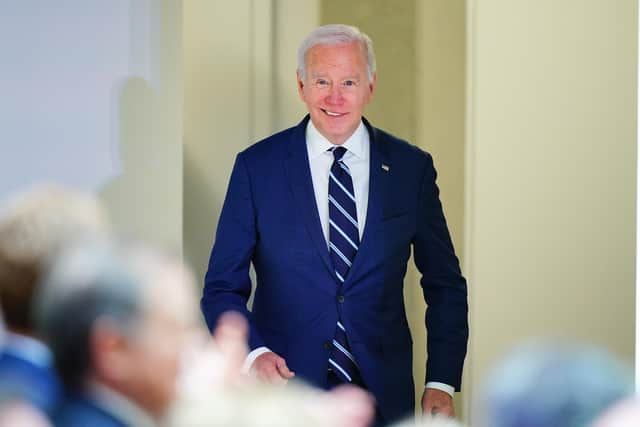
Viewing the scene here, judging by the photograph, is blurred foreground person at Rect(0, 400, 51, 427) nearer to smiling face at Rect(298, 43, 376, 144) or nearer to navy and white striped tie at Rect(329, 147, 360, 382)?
navy and white striped tie at Rect(329, 147, 360, 382)

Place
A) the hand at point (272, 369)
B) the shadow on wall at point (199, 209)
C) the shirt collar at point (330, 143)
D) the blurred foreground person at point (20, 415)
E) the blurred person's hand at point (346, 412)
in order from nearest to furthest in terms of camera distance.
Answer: the blurred foreground person at point (20, 415)
the blurred person's hand at point (346, 412)
the hand at point (272, 369)
the shirt collar at point (330, 143)
the shadow on wall at point (199, 209)

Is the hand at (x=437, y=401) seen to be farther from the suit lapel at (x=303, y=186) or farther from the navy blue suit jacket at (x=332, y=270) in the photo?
the suit lapel at (x=303, y=186)

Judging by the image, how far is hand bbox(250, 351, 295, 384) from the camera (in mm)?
1906

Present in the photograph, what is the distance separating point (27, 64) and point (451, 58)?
5.18 ft

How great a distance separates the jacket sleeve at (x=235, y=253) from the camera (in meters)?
2.36

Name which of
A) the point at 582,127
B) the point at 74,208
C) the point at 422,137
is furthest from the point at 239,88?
the point at 74,208

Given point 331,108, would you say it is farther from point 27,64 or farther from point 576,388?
point 576,388

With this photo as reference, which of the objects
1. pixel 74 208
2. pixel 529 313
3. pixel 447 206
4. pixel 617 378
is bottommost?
pixel 529 313

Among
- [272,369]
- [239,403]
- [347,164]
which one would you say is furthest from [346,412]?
[347,164]

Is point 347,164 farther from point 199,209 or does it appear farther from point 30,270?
point 30,270

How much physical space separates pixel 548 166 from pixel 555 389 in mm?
2227

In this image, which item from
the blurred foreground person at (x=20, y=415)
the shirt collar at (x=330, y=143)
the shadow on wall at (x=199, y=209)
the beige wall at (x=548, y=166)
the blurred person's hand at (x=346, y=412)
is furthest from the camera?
the beige wall at (x=548, y=166)

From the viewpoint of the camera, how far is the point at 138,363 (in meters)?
1.06

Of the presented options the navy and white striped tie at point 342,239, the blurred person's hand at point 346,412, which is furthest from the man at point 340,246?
the blurred person's hand at point 346,412
